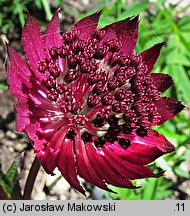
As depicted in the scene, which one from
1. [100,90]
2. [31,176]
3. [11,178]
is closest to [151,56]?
[100,90]

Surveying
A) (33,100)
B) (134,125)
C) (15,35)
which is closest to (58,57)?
(33,100)

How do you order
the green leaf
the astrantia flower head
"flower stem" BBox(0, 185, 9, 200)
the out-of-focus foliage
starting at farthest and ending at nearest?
the green leaf → the out-of-focus foliage → "flower stem" BBox(0, 185, 9, 200) → the astrantia flower head

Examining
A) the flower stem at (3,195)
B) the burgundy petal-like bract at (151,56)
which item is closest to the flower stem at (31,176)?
the flower stem at (3,195)

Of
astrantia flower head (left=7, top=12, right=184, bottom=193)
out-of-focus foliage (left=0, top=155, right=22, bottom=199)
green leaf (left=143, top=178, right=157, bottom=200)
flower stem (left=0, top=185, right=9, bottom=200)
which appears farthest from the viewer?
green leaf (left=143, top=178, right=157, bottom=200)

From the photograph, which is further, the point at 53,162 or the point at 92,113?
the point at 92,113

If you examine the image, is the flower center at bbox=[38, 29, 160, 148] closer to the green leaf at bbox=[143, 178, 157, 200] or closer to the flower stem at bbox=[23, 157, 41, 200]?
the flower stem at bbox=[23, 157, 41, 200]

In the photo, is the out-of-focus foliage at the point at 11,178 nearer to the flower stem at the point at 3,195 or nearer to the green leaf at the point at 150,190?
the flower stem at the point at 3,195

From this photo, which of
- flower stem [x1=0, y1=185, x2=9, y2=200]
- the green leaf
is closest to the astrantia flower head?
flower stem [x1=0, y1=185, x2=9, y2=200]

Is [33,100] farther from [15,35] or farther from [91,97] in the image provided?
[15,35]
